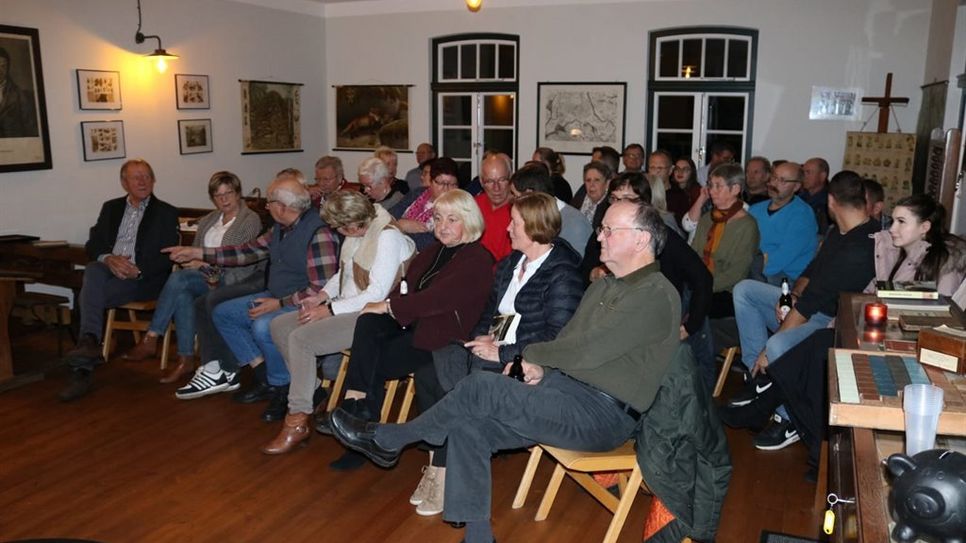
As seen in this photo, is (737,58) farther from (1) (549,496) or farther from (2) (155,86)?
(1) (549,496)

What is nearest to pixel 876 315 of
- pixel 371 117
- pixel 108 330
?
pixel 108 330

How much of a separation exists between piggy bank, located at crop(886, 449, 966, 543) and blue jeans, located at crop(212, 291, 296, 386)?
3.52 metres

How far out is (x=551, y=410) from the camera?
2.83 meters

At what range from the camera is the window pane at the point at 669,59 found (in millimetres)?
8938

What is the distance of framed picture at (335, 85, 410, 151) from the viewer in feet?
33.4

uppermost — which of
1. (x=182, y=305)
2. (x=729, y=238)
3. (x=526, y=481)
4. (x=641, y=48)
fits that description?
(x=641, y=48)

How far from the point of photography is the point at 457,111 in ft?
33.2

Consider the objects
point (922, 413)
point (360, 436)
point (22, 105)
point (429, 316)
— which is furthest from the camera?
point (22, 105)

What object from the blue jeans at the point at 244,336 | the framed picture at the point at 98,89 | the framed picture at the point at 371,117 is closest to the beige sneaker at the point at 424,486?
the blue jeans at the point at 244,336

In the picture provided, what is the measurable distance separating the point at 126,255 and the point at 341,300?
86.1 inches

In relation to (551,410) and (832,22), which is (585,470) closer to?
(551,410)

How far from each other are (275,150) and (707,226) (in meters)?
6.16

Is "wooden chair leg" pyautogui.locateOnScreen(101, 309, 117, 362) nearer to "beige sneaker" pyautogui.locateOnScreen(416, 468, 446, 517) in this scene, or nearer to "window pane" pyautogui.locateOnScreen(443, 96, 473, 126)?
"beige sneaker" pyautogui.locateOnScreen(416, 468, 446, 517)

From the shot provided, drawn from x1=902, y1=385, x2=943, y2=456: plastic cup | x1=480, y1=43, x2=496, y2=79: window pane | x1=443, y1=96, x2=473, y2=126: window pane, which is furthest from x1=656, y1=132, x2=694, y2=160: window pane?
x1=902, y1=385, x2=943, y2=456: plastic cup
